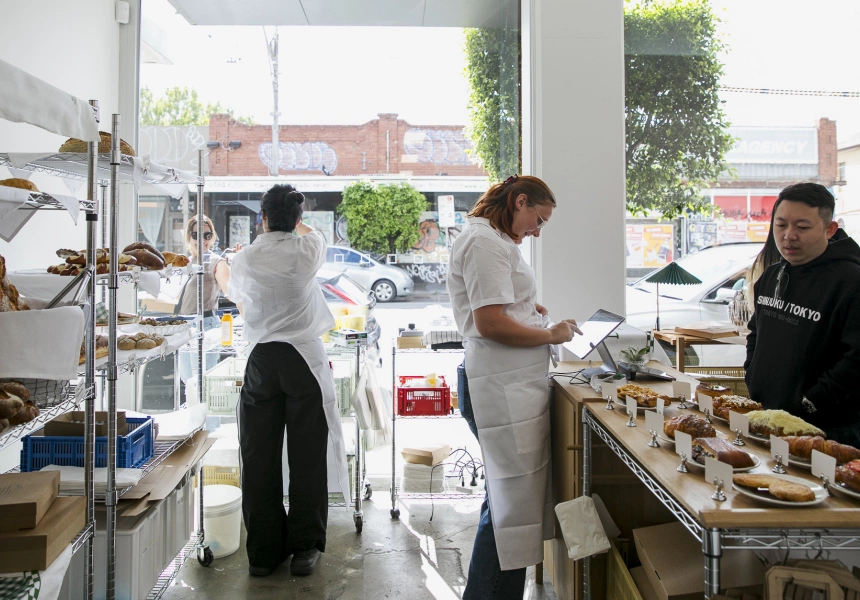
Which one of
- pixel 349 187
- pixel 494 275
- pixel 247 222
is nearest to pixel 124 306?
pixel 247 222

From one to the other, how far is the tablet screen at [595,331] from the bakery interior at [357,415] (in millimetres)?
62

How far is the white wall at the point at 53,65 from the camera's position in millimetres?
2809

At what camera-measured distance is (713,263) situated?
12.5 ft

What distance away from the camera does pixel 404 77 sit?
13.0 ft

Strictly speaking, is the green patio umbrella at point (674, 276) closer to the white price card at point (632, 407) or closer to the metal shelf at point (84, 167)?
the white price card at point (632, 407)

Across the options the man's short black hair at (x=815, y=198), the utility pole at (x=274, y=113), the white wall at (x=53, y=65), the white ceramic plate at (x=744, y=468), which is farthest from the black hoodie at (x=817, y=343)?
the white wall at (x=53, y=65)

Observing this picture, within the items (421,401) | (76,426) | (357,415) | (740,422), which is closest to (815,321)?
(740,422)

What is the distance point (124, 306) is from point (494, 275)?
2512 mm

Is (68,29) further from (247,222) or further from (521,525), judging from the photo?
(521,525)

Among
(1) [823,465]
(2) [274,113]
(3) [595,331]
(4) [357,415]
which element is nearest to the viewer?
(1) [823,465]

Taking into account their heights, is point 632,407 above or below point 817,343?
below

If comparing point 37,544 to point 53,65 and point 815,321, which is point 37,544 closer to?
point 815,321

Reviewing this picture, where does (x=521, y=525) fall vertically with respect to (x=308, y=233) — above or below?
below

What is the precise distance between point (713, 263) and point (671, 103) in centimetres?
93
